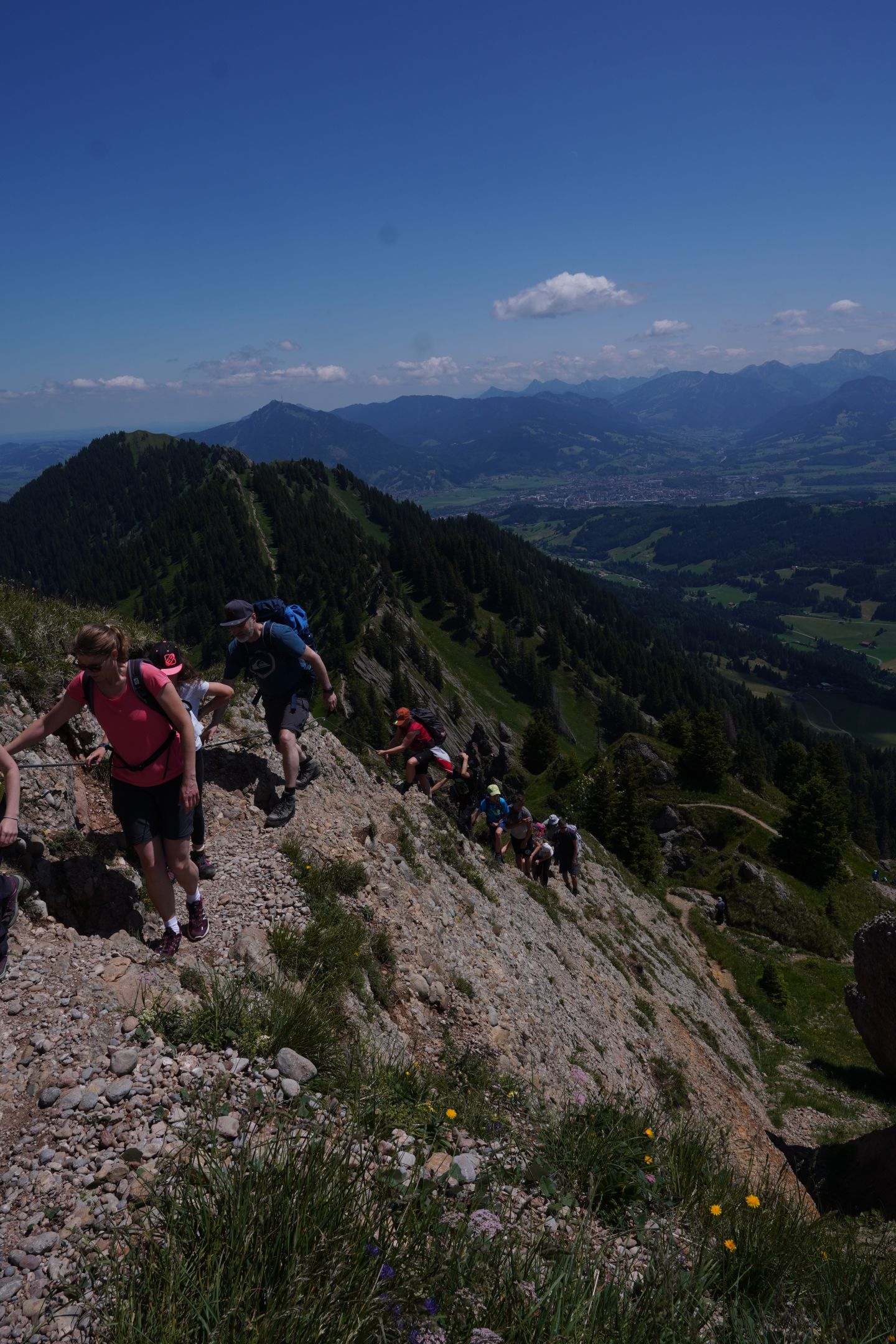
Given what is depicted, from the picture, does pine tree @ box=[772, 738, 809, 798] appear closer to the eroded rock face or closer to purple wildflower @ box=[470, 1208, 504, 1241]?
the eroded rock face

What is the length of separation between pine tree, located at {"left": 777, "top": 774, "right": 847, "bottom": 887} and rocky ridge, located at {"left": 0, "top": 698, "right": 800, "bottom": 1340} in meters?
29.5

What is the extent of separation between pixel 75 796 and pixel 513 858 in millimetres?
12519

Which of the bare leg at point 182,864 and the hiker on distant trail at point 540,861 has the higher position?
the bare leg at point 182,864

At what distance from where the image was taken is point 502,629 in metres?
150

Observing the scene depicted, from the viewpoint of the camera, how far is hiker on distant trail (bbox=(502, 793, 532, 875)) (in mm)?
16781

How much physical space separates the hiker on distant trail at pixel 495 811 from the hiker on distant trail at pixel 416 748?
87.6 inches

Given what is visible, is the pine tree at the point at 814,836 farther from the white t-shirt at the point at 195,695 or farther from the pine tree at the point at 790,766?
the white t-shirt at the point at 195,695

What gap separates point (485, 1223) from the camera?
412cm

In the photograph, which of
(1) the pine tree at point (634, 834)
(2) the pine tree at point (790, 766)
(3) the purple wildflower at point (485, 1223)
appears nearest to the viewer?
(3) the purple wildflower at point (485, 1223)

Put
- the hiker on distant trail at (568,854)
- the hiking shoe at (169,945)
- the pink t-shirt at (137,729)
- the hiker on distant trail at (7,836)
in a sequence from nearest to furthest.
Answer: the hiker on distant trail at (7,836) < the pink t-shirt at (137,729) < the hiking shoe at (169,945) < the hiker on distant trail at (568,854)

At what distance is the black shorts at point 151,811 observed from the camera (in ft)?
21.3

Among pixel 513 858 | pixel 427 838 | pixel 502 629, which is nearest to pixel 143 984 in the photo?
pixel 427 838

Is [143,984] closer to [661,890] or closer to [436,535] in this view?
[661,890]

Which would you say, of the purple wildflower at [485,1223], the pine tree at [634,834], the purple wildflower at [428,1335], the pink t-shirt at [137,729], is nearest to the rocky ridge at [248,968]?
the purple wildflower at [485,1223]
